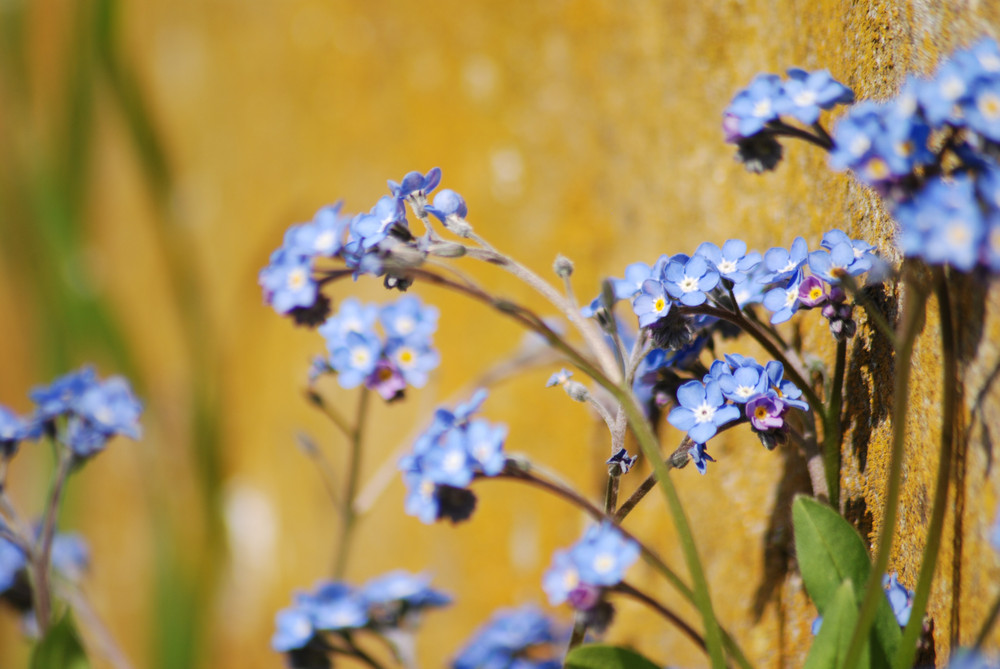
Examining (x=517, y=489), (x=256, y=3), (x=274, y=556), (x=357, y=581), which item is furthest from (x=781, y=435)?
(x=256, y=3)

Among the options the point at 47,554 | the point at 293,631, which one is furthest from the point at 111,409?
the point at 293,631

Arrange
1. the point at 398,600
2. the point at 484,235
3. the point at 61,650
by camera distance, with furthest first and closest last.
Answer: the point at 484,235
the point at 398,600
the point at 61,650

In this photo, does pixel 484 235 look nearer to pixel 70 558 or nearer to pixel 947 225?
pixel 70 558

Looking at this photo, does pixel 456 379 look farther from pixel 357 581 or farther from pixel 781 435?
pixel 781 435

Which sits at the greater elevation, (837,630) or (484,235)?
(484,235)

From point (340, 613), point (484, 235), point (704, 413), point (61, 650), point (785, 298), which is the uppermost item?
point (484, 235)
